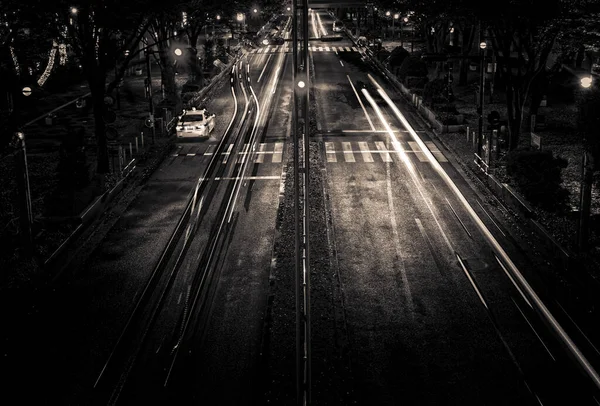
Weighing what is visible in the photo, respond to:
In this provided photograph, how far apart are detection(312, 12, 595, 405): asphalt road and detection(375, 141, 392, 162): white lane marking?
1.63ft

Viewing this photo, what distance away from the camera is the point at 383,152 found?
32.6 meters

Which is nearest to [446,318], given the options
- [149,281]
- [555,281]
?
[555,281]

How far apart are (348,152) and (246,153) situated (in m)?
5.19

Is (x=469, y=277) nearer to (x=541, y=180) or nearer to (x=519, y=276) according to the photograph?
(x=519, y=276)

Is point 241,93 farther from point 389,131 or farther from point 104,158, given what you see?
point 104,158

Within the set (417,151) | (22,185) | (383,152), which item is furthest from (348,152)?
(22,185)

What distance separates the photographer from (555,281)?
17000 millimetres

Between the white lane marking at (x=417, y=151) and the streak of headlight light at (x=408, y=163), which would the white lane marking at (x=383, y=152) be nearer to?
the streak of headlight light at (x=408, y=163)

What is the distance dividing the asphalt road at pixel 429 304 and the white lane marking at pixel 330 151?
2.68 ft

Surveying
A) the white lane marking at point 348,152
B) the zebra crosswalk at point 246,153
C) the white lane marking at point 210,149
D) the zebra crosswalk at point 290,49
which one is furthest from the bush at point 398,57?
the white lane marking at point 210,149

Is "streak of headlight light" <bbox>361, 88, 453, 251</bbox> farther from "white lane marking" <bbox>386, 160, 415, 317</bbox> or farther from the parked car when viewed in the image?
the parked car

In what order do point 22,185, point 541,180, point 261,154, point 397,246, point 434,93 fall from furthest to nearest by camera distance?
point 434,93 < point 261,154 < point 541,180 < point 397,246 < point 22,185

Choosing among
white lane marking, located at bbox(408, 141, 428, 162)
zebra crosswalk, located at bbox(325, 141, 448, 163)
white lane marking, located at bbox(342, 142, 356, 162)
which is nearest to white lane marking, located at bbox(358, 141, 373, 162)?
zebra crosswalk, located at bbox(325, 141, 448, 163)

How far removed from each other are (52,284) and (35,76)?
3337 centimetres
